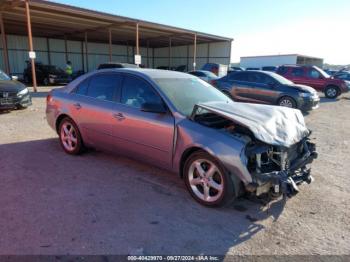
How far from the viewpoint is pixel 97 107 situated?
450 centimetres

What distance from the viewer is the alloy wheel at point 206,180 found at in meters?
3.24

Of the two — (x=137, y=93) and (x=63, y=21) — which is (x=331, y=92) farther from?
(x=63, y=21)

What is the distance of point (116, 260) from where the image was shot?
2.44m

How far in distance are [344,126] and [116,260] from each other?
8.35 metres

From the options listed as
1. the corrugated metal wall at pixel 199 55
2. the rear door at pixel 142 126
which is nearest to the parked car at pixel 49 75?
the corrugated metal wall at pixel 199 55

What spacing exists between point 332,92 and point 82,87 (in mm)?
15432

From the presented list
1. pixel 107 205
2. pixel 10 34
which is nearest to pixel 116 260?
pixel 107 205

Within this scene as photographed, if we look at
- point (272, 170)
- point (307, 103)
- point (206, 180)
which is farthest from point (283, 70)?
point (206, 180)

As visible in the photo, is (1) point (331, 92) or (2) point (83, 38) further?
(2) point (83, 38)

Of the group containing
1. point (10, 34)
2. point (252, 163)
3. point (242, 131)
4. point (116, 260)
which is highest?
point (10, 34)

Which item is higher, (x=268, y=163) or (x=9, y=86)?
(x=9, y=86)

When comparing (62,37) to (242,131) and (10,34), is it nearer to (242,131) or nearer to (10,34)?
(10,34)

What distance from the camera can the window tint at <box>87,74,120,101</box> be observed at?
4418 millimetres

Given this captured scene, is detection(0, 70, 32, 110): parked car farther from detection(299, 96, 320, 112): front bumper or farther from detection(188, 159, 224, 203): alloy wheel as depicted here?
detection(299, 96, 320, 112): front bumper
